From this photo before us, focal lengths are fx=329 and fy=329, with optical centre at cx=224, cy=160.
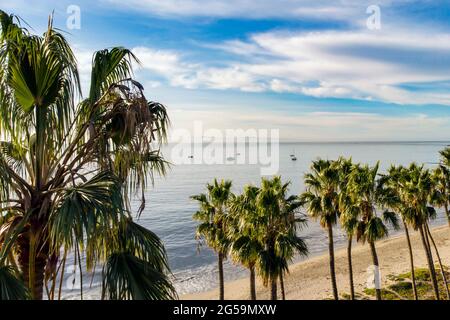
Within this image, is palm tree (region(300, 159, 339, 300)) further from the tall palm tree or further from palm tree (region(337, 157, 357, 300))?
the tall palm tree

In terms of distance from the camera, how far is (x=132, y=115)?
17.1 ft

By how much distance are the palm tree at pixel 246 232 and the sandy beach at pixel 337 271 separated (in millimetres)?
13878

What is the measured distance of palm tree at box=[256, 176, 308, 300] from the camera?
50.1 ft

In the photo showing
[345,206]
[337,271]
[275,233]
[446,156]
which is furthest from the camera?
[337,271]

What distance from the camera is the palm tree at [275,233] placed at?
15.3 m

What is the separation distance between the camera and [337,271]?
116 ft

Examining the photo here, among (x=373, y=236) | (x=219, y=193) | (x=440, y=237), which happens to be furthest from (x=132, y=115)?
(x=440, y=237)

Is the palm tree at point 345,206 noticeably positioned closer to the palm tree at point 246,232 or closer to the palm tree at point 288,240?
the palm tree at point 288,240

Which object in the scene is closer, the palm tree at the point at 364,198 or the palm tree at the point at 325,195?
the palm tree at the point at 364,198

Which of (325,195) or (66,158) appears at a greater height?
(66,158)

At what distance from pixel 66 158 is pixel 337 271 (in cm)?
3531

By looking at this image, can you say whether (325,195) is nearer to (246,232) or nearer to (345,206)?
(345,206)

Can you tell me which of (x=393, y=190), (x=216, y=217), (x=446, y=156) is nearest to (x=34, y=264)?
(x=216, y=217)

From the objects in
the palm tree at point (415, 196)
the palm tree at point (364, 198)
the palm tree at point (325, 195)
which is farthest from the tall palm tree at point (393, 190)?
the palm tree at point (325, 195)
